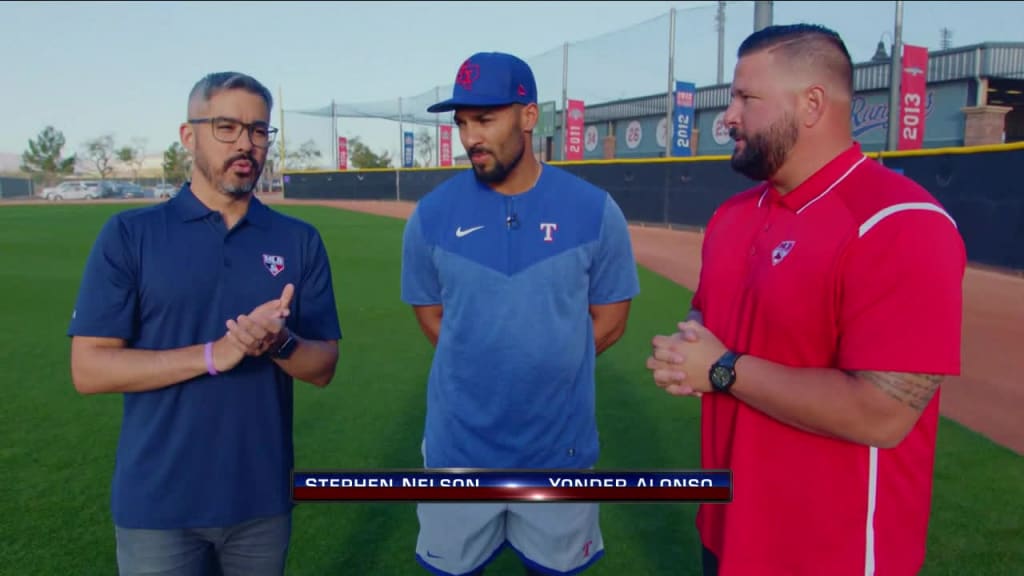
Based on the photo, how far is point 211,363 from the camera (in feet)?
7.05

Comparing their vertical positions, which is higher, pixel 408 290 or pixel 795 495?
pixel 408 290

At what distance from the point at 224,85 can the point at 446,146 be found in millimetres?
46319

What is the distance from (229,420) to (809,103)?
185cm

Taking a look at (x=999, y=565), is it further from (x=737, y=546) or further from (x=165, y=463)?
(x=165, y=463)

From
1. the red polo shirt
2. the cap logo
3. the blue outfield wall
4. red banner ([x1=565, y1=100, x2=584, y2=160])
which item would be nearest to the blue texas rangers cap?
the cap logo

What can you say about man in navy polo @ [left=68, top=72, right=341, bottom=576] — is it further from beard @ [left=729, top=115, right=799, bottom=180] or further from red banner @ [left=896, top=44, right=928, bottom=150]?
red banner @ [left=896, top=44, right=928, bottom=150]

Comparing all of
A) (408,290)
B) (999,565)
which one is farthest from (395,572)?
(999,565)

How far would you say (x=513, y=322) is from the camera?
2.72 m

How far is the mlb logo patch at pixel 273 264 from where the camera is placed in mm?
2410

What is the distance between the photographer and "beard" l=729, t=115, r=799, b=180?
2.00 m

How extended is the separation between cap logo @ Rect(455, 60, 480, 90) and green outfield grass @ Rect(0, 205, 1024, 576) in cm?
225

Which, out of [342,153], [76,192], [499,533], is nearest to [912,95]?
[499,533]

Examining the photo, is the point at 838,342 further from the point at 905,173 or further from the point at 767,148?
the point at 905,173

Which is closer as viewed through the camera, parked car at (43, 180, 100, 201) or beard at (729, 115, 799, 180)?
beard at (729, 115, 799, 180)
